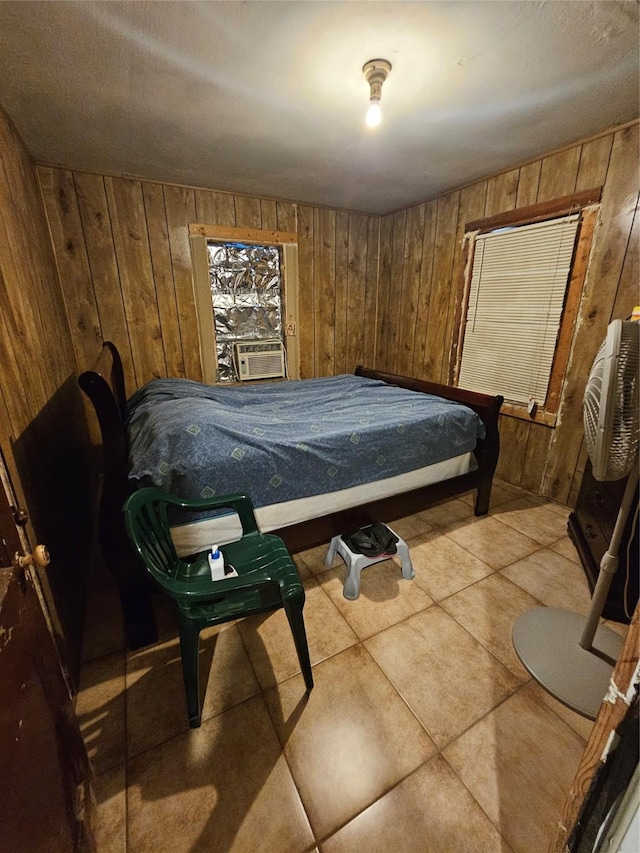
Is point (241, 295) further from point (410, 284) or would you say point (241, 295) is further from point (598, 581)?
point (598, 581)

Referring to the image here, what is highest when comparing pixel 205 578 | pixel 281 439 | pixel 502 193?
pixel 502 193

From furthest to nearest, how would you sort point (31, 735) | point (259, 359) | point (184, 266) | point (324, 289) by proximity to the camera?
point (324, 289), point (259, 359), point (184, 266), point (31, 735)

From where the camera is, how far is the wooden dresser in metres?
1.59

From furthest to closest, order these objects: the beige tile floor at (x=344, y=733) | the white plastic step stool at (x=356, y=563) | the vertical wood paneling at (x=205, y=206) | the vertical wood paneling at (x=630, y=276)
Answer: the vertical wood paneling at (x=205, y=206)
the vertical wood paneling at (x=630, y=276)
the white plastic step stool at (x=356, y=563)
the beige tile floor at (x=344, y=733)

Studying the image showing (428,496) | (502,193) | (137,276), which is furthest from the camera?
(137,276)

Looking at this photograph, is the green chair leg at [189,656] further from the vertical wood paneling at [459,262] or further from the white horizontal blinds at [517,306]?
the vertical wood paneling at [459,262]

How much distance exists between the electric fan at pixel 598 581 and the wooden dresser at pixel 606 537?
164 millimetres

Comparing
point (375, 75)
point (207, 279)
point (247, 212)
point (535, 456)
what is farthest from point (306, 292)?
point (535, 456)

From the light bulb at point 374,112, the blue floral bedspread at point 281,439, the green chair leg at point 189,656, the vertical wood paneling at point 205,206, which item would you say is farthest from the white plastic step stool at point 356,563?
the vertical wood paneling at point 205,206

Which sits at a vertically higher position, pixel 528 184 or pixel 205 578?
pixel 528 184

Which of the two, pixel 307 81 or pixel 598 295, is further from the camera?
pixel 598 295

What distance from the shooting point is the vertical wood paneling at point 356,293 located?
3.64m

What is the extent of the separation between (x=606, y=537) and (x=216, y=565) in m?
1.89

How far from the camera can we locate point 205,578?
4.33ft
